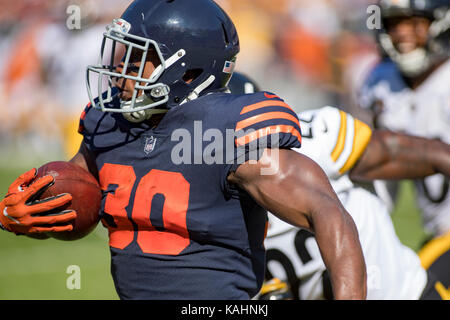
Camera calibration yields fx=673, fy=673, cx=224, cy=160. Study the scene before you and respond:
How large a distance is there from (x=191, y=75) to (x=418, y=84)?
283cm

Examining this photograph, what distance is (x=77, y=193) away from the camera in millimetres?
2240

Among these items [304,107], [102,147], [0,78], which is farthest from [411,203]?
[0,78]

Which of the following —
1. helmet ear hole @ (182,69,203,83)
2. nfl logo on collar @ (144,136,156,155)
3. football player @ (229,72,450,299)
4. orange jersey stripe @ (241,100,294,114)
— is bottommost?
football player @ (229,72,450,299)

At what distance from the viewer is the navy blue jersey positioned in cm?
196

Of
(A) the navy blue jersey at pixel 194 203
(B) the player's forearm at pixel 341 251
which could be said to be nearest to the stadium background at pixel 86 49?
(A) the navy blue jersey at pixel 194 203

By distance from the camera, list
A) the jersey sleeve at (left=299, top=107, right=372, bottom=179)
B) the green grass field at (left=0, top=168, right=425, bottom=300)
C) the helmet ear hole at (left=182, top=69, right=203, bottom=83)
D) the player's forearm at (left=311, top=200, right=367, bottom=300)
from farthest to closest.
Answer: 1. the green grass field at (left=0, top=168, right=425, bottom=300)
2. the jersey sleeve at (left=299, top=107, right=372, bottom=179)
3. the helmet ear hole at (left=182, top=69, right=203, bottom=83)
4. the player's forearm at (left=311, top=200, right=367, bottom=300)

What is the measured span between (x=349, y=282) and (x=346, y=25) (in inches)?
399

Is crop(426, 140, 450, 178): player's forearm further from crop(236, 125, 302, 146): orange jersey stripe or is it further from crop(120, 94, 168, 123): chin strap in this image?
crop(120, 94, 168, 123): chin strap

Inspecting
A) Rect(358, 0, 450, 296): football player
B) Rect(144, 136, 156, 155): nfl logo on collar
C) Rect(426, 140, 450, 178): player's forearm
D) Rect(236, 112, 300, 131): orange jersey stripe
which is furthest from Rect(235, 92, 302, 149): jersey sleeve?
Rect(358, 0, 450, 296): football player

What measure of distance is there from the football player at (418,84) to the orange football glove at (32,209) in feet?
8.85

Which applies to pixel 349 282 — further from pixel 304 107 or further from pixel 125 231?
pixel 304 107

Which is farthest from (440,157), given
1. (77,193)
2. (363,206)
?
(77,193)

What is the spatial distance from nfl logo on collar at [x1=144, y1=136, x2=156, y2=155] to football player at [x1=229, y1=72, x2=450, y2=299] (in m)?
0.61

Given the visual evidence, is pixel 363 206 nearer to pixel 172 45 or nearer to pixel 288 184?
pixel 288 184
